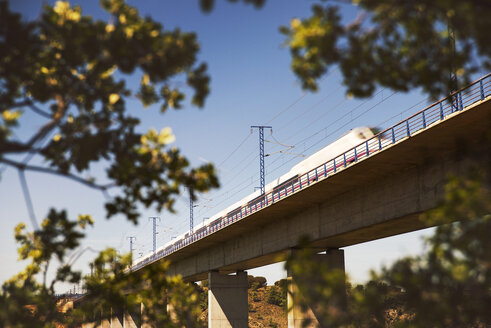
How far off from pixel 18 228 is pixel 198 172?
16.4 feet

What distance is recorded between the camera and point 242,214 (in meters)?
37.1

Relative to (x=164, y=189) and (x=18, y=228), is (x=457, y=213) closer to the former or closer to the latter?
(x=164, y=189)

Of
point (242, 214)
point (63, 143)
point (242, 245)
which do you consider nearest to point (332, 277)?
point (63, 143)

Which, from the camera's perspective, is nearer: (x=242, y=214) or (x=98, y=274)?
(x=98, y=274)

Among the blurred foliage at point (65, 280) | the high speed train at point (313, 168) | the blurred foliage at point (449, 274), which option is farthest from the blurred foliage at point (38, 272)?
the high speed train at point (313, 168)

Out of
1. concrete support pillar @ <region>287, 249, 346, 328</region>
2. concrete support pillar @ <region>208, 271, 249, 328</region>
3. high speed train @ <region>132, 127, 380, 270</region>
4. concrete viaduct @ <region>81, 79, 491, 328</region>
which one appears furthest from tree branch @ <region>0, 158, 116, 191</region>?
concrete support pillar @ <region>208, 271, 249, 328</region>

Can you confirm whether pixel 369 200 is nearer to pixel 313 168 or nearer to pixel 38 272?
pixel 313 168

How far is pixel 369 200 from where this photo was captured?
2678 cm

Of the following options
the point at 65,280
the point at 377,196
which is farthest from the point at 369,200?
the point at 65,280

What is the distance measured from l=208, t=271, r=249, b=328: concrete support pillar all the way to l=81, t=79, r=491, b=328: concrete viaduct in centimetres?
399

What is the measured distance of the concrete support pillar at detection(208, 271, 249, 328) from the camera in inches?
1933

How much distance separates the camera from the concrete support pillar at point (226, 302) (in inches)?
1933

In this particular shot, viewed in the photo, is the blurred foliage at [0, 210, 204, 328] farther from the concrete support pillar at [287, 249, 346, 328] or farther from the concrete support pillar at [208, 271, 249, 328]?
the concrete support pillar at [208, 271, 249, 328]

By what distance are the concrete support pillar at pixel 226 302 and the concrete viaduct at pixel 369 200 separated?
3.99m
